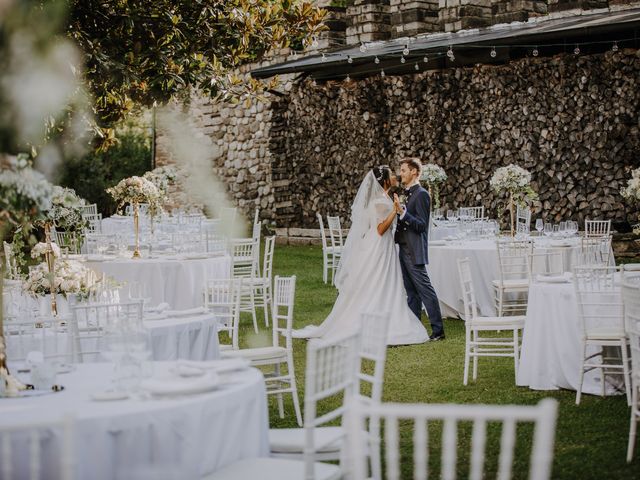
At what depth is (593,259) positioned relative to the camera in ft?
27.4

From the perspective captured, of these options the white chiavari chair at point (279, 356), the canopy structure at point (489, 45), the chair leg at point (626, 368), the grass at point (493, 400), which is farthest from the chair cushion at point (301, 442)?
the canopy structure at point (489, 45)

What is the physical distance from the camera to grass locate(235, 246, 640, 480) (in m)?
5.24

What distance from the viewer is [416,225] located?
29.7 feet

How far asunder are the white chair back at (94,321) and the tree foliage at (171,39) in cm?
160

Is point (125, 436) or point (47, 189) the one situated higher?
point (47, 189)

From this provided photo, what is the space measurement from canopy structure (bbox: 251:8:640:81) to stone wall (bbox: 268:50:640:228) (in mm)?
370

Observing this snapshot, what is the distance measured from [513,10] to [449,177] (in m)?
3.37

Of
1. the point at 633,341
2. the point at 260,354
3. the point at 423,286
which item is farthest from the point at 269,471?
the point at 423,286

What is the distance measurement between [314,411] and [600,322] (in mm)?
3579

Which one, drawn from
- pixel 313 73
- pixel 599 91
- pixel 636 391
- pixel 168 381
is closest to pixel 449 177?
pixel 599 91

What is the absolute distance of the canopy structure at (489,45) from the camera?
13688 mm

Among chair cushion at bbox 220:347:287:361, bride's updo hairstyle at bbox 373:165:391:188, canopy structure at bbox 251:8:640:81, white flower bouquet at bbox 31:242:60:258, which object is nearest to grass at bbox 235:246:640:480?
chair cushion at bbox 220:347:287:361

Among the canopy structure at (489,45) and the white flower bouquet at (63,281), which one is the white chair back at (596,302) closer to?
the white flower bouquet at (63,281)

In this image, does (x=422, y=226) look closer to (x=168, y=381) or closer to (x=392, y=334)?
(x=392, y=334)
